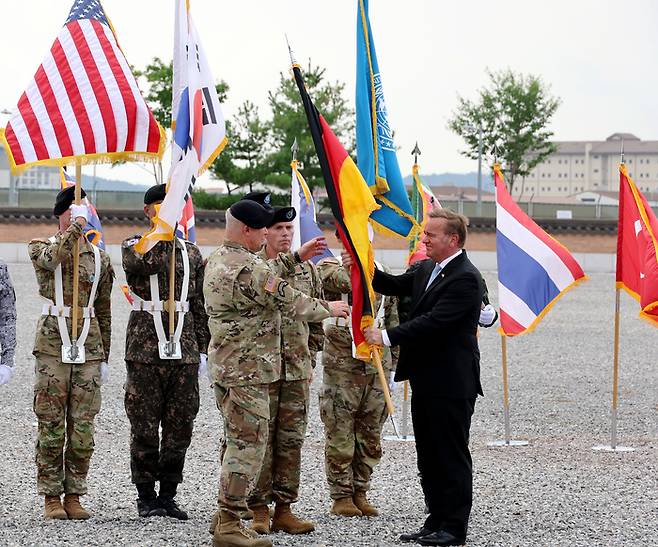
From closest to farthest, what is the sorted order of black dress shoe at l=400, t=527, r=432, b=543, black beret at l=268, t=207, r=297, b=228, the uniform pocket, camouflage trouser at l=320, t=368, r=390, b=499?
1. black dress shoe at l=400, t=527, r=432, b=543
2. black beret at l=268, t=207, r=297, b=228
3. camouflage trouser at l=320, t=368, r=390, b=499
4. the uniform pocket

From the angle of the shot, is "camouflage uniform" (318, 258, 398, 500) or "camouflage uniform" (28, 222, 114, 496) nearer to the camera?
"camouflage uniform" (28, 222, 114, 496)

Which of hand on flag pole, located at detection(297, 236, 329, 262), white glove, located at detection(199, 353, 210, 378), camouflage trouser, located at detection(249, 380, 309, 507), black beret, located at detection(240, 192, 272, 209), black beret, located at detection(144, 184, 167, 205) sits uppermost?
black beret, located at detection(144, 184, 167, 205)

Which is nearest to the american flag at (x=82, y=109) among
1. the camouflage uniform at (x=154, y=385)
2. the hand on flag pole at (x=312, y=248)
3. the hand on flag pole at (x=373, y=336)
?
the camouflage uniform at (x=154, y=385)

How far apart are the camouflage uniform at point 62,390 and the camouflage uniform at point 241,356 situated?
3.45ft

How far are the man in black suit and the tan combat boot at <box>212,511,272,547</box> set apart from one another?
0.96 m

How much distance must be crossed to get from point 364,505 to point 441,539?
92 cm

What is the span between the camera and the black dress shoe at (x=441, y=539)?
6285mm

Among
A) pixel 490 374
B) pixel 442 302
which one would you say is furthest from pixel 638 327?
pixel 442 302

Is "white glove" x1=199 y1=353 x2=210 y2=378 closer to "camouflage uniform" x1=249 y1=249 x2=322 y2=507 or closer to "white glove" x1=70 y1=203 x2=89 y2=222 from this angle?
"camouflage uniform" x1=249 y1=249 x2=322 y2=507

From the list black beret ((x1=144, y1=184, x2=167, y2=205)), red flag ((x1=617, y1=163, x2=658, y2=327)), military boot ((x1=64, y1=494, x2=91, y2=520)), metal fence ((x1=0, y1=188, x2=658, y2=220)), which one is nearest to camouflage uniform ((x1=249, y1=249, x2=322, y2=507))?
black beret ((x1=144, y1=184, x2=167, y2=205))

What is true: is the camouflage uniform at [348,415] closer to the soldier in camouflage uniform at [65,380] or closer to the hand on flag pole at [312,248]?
the hand on flag pole at [312,248]

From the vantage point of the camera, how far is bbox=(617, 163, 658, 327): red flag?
31.4ft

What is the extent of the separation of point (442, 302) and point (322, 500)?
6.31 feet

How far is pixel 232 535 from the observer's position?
19.4 feet
